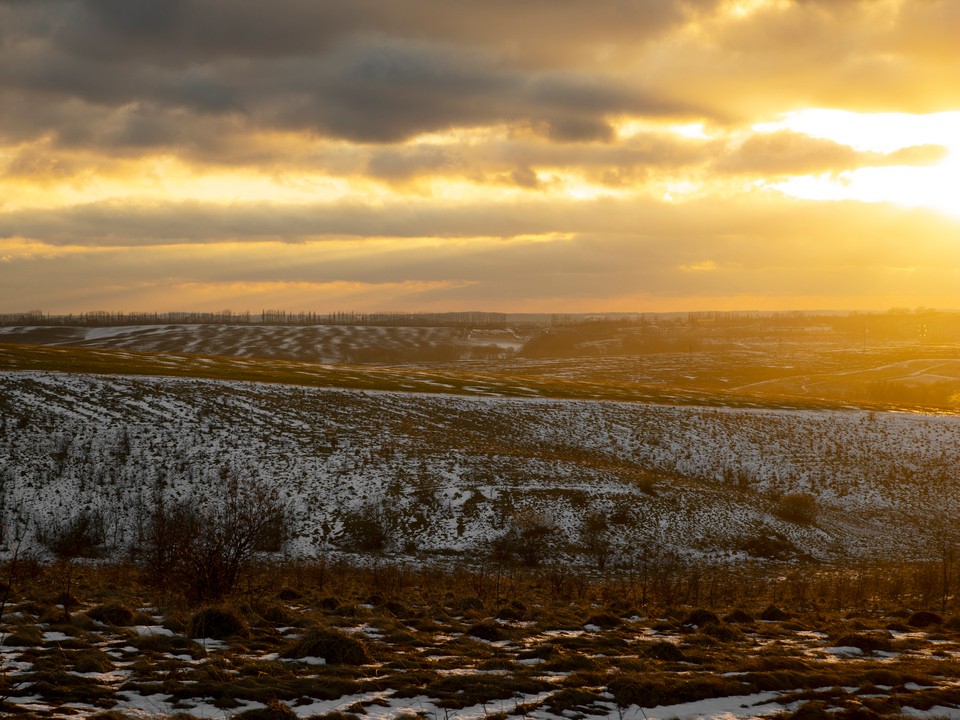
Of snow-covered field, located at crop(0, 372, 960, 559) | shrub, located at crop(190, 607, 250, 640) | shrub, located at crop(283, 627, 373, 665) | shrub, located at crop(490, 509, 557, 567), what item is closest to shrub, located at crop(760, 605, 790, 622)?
shrub, located at crop(283, 627, 373, 665)

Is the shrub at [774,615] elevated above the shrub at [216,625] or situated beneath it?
situated beneath

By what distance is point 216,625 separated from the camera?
15.9 metres

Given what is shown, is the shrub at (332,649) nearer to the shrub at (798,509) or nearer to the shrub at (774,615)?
the shrub at (774,615)

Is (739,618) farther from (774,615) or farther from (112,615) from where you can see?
(112,615)

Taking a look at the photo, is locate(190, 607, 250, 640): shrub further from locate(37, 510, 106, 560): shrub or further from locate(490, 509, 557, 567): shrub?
locate(37, 510, 106, 560): shrub

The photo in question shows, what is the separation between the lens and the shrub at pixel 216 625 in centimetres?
1566

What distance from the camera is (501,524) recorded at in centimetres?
3925

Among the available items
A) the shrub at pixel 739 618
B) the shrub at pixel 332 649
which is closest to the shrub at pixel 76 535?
the shrub at pixel 332 649

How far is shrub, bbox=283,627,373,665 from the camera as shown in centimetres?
1436

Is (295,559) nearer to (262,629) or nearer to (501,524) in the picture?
(501,524)

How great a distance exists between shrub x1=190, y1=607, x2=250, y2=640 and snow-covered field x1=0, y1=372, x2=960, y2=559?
2084 centimetres

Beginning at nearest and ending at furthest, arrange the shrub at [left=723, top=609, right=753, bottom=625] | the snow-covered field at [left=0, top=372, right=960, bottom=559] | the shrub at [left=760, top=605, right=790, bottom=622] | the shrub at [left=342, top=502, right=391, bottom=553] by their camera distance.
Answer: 1. the shrub at [left=723, top=609, right=753, bottom=625]
2. the shrub at [left=760, top=605, right=790, bottom=622]
3. the shrub at [left=342, top=502, right=391, bottom=553]
4. the snow-covered field at [left=0, top=372, right=960, bottom=559]

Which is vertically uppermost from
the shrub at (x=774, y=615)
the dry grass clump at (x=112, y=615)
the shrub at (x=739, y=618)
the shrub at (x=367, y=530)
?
the dry grass clump at (x=112, y=615)

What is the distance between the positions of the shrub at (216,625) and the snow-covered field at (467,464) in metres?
20.8
